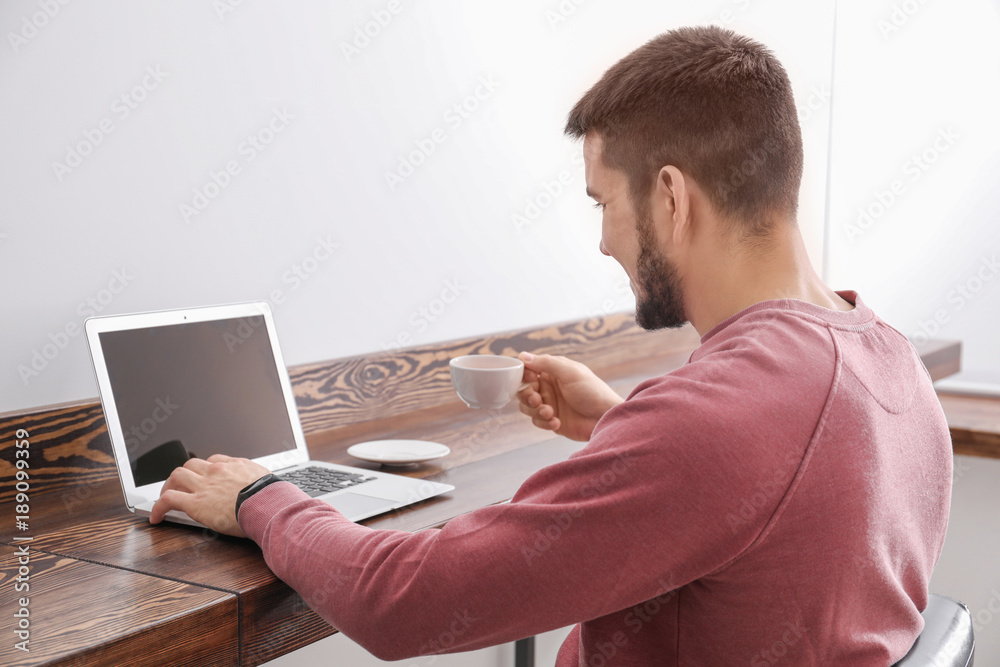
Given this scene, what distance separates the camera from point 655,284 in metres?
0.96

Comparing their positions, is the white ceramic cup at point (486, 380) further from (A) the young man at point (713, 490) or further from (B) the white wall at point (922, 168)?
(B) the white wall at point (922, 168)

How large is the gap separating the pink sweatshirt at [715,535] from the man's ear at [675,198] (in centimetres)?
15

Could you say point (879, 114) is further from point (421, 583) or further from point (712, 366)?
point (421, 583)

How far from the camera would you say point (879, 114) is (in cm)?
256

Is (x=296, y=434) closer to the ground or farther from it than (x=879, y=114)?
closer to the ground

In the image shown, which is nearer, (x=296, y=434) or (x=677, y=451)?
(x=677, y=451)

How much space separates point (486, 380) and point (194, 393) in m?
0.41

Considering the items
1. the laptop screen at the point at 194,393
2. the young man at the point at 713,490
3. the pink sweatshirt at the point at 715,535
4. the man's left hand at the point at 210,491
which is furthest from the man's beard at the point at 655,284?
the laptop screen at the point at 194,393

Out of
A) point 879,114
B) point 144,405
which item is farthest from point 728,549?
point 879,114

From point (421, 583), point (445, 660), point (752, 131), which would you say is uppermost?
point (752, 131)

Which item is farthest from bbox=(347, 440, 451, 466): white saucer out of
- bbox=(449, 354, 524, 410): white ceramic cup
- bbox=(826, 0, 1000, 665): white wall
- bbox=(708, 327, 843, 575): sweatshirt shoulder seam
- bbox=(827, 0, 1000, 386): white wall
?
bbox=(827, 0, 1000, 386): white wall

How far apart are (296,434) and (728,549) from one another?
806mm

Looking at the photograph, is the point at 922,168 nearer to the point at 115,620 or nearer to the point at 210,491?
the point at 210,491

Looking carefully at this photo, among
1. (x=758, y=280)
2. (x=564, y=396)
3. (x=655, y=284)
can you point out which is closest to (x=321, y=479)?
(x=564, y=396)
